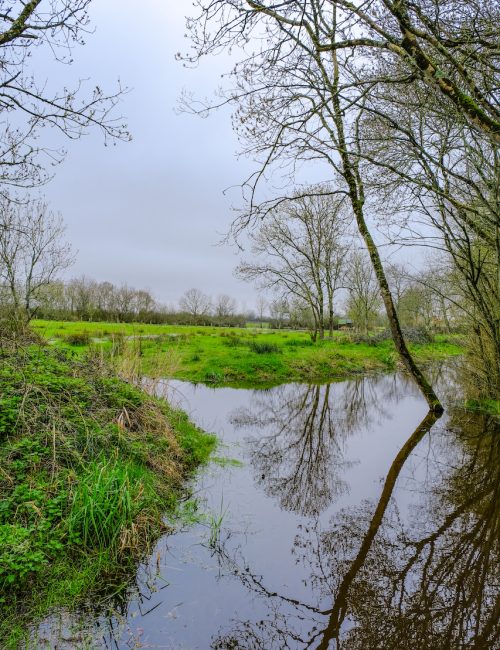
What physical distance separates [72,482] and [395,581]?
11.1 ft

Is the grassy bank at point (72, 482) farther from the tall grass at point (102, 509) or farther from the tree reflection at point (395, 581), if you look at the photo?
the tree reflection at point (395, 581)

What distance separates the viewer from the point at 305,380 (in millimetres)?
18328

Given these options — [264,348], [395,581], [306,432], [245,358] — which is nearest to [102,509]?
[395,581]

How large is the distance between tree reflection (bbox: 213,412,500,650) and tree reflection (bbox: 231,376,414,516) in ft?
2.80

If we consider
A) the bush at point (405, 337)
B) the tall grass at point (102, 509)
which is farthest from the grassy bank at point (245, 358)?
the tall grass at point (102, 509)

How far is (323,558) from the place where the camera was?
412 centimetres

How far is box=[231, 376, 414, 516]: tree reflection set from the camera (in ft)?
19.8

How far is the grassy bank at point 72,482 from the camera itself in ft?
11.0

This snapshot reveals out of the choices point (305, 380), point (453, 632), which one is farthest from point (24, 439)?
point (305, 380)

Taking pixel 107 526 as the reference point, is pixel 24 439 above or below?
above

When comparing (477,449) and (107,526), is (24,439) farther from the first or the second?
(477,449)

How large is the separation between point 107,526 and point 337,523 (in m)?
2.66

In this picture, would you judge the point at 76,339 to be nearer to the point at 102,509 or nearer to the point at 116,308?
the point at 102,509

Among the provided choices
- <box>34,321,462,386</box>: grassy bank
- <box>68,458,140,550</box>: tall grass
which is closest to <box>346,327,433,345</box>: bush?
<box>34,321,462,386</box>: grassy bank
